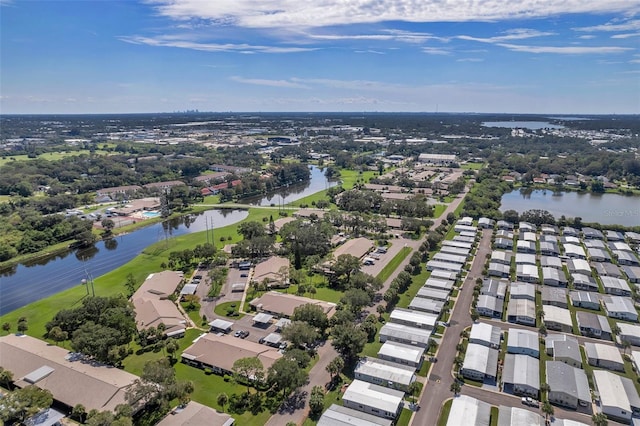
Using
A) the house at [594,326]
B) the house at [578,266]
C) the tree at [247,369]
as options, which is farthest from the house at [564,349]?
the tree at [247,369]

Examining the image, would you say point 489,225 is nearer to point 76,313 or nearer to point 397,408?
point 397,408

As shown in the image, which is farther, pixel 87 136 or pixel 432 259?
pixel 87 136

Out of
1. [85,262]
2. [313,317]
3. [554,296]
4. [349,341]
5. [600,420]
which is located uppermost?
[349,341]

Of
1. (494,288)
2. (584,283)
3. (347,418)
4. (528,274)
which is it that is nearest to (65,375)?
(347,418)

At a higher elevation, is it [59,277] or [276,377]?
[276,377]

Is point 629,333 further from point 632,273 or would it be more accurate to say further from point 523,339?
point 632,273

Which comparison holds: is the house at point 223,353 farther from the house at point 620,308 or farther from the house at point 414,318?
the house at point 620,308

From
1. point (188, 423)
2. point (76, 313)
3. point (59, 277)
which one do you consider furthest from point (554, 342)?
point (59, 277)
